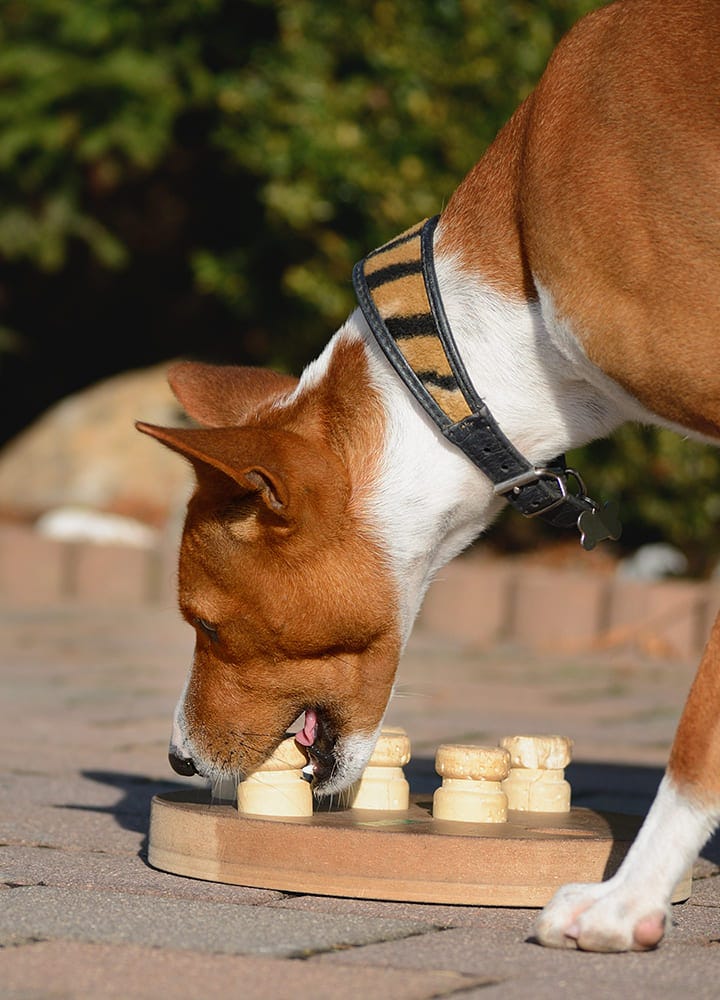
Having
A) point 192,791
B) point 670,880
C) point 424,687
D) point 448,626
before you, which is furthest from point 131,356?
point 670,880

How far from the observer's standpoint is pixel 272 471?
296 centimetres

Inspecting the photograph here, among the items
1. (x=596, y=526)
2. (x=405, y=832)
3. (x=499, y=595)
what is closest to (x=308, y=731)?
(x=405, y=832)

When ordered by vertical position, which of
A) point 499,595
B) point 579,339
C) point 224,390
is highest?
point 579,339

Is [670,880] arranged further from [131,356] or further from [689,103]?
[131,356]

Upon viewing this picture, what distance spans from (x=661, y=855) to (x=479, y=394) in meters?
0.96

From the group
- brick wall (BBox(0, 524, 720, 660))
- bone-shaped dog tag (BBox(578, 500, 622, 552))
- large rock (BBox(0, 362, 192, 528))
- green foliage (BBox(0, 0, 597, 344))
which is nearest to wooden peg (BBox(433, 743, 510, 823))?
bone-shaped dog tag (BBox(578, 500, 622, 552))

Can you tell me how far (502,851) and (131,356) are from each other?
1069 centimetres

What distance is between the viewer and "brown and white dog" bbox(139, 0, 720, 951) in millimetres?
2812

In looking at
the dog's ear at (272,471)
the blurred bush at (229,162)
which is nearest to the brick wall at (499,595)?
the blurred bush at (229,162)

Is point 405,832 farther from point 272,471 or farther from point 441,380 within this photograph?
point 441,380

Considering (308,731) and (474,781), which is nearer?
(474,781)

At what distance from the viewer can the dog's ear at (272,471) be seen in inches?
112

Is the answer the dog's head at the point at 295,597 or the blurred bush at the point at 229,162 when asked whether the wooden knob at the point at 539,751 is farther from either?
the blurred bush at the point at 229,162

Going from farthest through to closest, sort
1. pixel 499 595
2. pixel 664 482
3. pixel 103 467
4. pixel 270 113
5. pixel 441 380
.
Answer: pixel 103 467 → pixel 270 113 → pixel 499 595 → pixel 664 482 → pixel 441 380
